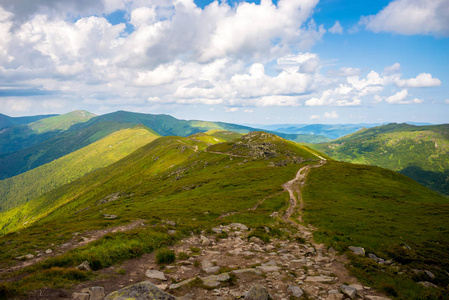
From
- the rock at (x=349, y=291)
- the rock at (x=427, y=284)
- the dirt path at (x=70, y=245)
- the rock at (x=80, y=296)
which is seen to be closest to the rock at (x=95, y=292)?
the rock at (x=80, y=296)

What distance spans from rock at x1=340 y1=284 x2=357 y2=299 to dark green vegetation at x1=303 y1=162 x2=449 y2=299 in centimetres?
241

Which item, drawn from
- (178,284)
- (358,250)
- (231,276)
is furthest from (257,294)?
(358,250)

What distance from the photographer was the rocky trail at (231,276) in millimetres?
11398

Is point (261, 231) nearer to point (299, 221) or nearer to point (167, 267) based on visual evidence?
point (299, 221)

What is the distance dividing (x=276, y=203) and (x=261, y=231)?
2252cm

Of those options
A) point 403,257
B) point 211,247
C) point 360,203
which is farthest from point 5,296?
point 360,203

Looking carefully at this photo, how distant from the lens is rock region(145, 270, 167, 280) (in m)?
14.1

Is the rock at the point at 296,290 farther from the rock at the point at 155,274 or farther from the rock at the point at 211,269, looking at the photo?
the rock at the point at 155,274

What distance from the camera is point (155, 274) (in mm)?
14445

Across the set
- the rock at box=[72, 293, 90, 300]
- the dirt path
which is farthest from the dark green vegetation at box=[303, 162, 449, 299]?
the dirt path

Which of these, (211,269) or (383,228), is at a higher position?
(211,269)

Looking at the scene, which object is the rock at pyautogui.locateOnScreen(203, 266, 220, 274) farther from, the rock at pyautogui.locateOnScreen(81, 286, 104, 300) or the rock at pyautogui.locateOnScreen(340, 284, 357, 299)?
the rock at pyautogui.locateOnScreen(340, 284, 357, 299)

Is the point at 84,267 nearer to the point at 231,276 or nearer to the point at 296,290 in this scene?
the point at 231,276

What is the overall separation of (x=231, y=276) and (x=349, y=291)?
7.29m
